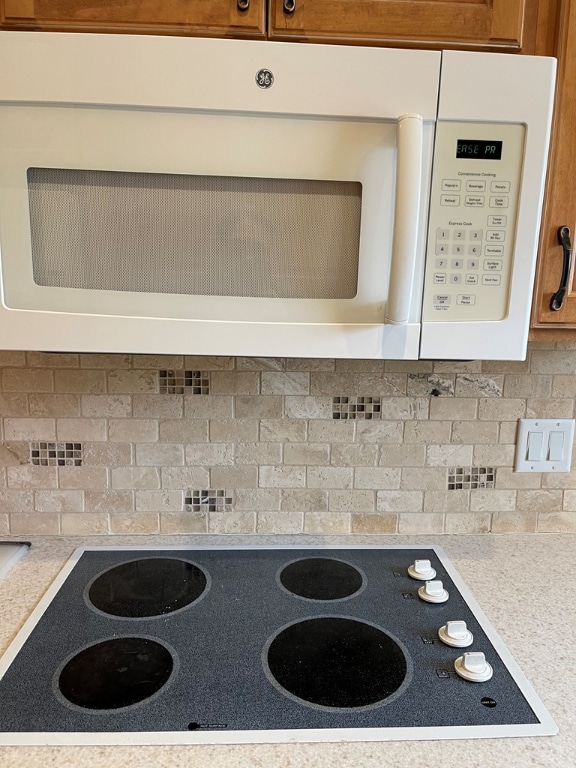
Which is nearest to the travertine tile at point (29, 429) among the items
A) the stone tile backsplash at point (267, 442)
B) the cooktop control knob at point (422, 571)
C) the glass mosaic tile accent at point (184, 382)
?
the stone tile backsplash at point (267, 442)

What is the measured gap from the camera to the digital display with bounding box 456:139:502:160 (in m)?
0.73

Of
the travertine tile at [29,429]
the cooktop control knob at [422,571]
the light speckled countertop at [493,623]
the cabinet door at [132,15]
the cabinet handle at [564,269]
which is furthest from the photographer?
the travertine tile at [29,429]

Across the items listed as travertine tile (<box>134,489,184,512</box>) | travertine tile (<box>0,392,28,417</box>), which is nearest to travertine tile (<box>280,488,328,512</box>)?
travertine tile (<box>134,489,184,512</box>)

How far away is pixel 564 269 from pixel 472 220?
195 mm

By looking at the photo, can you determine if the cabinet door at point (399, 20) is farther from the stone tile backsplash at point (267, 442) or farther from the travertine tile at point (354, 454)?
the travertine tile at point (354, 454)

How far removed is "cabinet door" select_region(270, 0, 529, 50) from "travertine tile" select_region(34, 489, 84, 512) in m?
0.87

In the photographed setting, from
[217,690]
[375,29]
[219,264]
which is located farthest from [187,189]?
[217,690]

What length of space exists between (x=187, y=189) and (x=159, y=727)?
25.6 inches

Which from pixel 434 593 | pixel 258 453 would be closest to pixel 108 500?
pixel 258 453

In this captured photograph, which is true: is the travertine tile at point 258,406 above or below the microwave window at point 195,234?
below

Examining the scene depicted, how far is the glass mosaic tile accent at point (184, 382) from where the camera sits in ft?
3.60

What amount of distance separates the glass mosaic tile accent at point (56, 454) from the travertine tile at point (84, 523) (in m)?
0.10

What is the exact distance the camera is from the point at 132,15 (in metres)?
0.73

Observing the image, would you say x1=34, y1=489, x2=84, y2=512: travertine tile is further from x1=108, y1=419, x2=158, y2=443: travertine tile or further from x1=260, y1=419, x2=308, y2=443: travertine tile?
x1=260, y1=419, x2=308, y2=443: travertine tile
